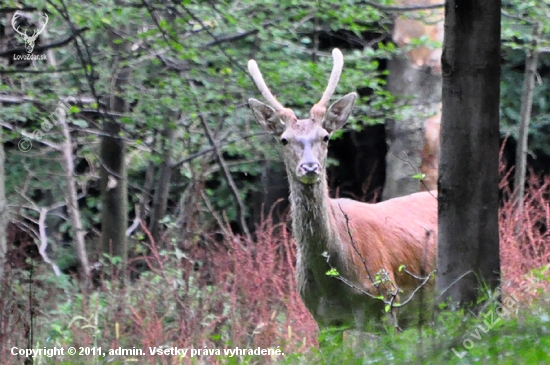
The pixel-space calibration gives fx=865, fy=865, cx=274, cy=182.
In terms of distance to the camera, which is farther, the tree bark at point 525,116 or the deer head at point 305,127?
the tree bark at point 525,116

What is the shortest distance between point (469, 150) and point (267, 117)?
249cm

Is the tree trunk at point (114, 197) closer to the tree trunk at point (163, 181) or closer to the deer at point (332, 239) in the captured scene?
the tree trunk at point (163, 181)

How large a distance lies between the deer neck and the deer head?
0.33 ft

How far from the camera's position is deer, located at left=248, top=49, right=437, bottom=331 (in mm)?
6574

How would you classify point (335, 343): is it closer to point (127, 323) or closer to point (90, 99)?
point (127, 323)

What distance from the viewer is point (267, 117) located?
7.33 meters

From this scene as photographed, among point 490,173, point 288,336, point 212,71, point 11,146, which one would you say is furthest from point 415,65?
point 11,146

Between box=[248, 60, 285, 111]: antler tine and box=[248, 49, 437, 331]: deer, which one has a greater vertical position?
box=[248, 60, 285, 111]: antler tine

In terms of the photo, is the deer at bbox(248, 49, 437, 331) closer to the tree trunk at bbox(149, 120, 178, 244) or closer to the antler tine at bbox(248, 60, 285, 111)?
the antler tine at bbox(248, 60, 285, 111)

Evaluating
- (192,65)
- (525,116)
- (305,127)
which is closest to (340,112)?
(305,127)

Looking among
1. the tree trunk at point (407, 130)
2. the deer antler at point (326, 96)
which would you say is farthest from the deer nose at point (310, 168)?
the tree trunk at point (407, 130)

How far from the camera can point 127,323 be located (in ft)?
23.8

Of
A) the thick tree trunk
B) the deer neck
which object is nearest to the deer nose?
the deer neck

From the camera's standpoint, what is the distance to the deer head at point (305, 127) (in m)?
6.62
